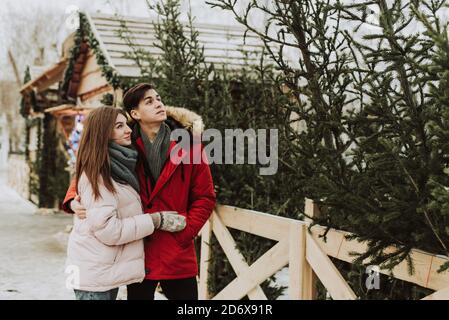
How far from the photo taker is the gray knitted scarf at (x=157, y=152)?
285 centimetres

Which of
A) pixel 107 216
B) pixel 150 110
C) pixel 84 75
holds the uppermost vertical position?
pixel 84 75

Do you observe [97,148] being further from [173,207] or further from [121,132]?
[173,207]

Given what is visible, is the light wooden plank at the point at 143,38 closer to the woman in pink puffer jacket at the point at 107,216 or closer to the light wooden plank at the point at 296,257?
the light wooden plank at the point at 296,257

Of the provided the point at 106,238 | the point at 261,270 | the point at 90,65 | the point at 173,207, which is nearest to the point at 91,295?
the point at 106,238

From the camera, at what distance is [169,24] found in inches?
202

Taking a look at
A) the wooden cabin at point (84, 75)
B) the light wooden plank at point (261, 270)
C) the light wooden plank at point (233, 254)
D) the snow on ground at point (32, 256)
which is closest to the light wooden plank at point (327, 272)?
the light wooden plank at point (261, 270)

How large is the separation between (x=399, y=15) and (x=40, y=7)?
19068mm

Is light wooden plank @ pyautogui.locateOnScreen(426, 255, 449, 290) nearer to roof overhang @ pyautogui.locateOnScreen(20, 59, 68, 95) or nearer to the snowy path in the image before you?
the snowy path

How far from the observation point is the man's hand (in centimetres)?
260

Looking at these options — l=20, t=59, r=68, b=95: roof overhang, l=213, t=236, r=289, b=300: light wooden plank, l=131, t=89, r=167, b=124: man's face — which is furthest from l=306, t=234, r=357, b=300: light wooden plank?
l=20, t=59, r=68, b=95: roof overhang

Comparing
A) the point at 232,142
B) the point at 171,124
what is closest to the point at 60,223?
the point at 232,142

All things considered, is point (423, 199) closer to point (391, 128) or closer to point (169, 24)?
point (391, 128)

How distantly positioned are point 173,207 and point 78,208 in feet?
1.64

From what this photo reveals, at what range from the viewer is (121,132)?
267 centimetres
